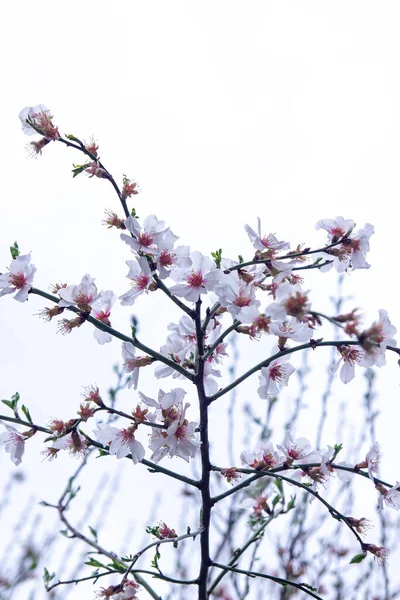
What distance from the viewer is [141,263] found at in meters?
1.98

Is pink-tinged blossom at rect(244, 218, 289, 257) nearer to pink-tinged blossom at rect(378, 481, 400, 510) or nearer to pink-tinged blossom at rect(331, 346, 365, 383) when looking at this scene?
pink-tinged blossom at rect(331, 346, 365, 383)

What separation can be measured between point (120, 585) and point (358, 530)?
935mm

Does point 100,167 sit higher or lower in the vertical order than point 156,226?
higher

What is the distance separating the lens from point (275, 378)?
2359mm

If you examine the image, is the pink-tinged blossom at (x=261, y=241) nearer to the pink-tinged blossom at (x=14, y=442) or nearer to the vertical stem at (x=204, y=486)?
the vertical stem at (x=204, y=486)

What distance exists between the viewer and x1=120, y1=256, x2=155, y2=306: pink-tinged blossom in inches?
82.3

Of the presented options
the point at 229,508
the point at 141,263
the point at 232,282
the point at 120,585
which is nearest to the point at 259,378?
the point at 232,282

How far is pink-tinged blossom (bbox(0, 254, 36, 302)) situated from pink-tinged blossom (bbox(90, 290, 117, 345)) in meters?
0.29

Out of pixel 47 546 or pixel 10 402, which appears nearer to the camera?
pixel 10 402

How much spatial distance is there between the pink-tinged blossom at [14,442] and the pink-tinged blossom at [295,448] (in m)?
1.06

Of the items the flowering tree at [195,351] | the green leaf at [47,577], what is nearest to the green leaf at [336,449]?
the flowering tree at [195,351]

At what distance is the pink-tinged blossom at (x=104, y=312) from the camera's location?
2279 mm

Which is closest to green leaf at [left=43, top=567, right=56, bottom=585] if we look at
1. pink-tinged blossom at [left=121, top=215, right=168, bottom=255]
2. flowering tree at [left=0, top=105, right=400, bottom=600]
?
flowering tree at [left=0, top=105, right=400, bottom=600]

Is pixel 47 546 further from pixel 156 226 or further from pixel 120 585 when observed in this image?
pixel 156 226
